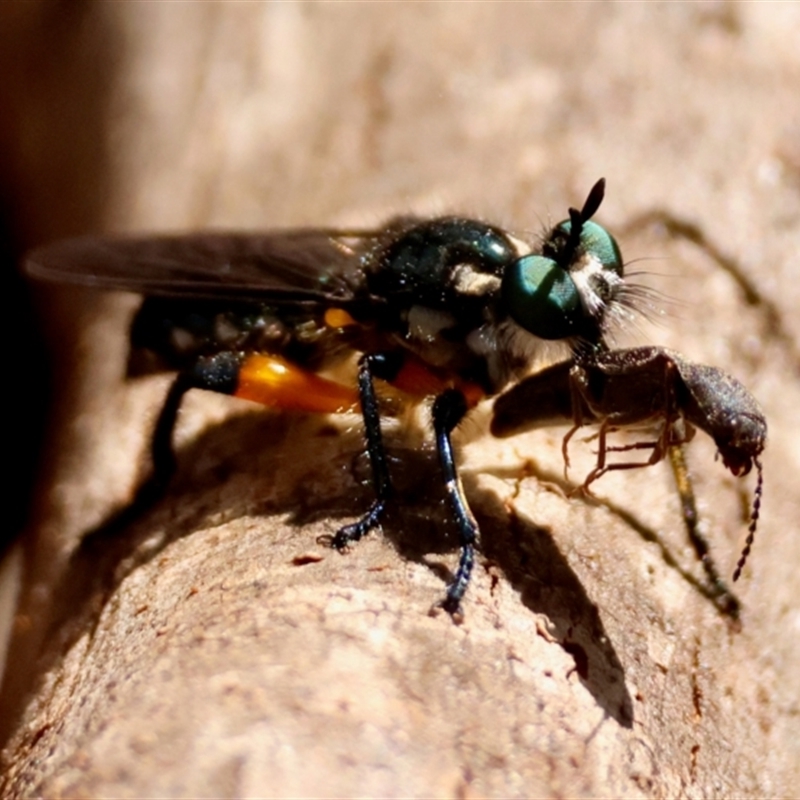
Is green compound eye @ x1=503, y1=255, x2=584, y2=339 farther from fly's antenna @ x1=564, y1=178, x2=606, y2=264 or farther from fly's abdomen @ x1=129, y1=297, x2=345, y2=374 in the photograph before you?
fly's abdomen @ x1=129, y1=297, x2=345, y2=374

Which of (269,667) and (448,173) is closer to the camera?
(269,667)

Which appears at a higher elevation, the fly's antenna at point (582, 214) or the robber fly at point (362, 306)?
the fly's antenna at point (582, 214)

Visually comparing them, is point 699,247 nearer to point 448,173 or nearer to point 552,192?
point 552,192

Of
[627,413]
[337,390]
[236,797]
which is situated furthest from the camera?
[337,390]

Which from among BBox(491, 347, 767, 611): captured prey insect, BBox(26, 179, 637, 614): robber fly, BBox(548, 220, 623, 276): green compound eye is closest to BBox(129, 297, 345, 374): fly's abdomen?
BBox(26, 179, 637, 614): robber fly

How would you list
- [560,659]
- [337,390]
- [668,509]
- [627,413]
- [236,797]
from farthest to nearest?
1. [337,390]
2. [668,509]
3. [627,413]
4. [560,659]
5. [236,797]

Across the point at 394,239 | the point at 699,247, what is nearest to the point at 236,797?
the point at 394,239

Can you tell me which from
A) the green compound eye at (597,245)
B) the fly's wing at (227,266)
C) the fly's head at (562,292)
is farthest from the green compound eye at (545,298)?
the fly's wing at (227,266)

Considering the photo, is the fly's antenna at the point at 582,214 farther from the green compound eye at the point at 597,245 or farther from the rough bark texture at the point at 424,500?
the rough bark texture at the point at 424,500
